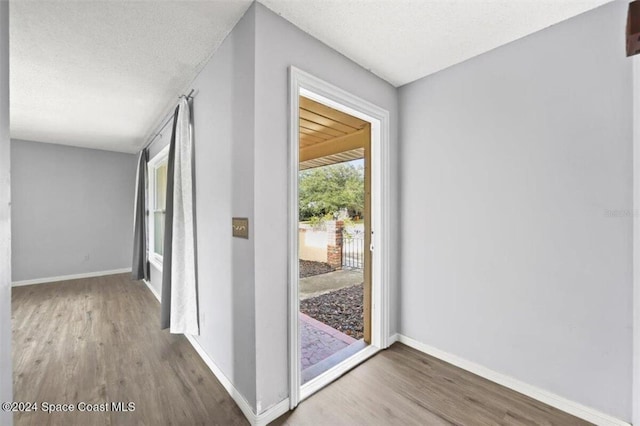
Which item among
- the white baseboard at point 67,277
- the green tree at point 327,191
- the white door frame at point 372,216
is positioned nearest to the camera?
the white door frame at point 372,216

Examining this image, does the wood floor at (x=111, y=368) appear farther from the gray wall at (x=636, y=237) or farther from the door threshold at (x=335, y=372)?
the gray wall at (x=636, y=237)

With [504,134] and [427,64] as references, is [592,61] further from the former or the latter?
[427,64]

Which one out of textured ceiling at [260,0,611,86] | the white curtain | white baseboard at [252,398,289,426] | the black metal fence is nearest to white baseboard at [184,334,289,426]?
white baseboard at [252,398,289,426]

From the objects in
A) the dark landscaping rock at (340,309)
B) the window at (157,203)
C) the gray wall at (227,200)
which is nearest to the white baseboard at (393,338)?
the dark landscaping rock at (340,309)

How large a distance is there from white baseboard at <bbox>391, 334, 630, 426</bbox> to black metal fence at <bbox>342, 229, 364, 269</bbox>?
3170mm

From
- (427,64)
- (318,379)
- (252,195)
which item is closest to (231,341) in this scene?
(318,379)

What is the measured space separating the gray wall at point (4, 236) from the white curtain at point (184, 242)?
1.31 m

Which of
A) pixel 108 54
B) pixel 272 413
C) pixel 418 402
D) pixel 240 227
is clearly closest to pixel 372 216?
pixel 240 227

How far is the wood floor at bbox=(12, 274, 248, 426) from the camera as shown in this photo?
5.41ft

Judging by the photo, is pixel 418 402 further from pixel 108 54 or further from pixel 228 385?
pixel 108 54

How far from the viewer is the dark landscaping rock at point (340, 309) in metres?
2.91

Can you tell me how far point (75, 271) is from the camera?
5.04m

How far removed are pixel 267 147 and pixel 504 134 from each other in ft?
5.57

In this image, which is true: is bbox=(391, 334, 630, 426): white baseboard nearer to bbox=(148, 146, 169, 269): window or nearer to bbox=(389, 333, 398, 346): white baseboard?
bbox=(389, 333, 398, 346): white baseboard
